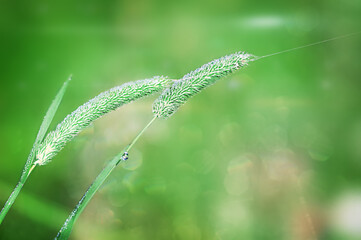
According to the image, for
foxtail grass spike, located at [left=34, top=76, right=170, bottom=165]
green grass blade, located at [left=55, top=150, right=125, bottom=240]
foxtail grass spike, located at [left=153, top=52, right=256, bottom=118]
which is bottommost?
green grass blade, located at [left=55, top=150, right=125, bottom=240]

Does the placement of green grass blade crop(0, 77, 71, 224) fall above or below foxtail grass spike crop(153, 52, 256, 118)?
below

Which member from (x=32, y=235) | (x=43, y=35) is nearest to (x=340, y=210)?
(x=32, y=235)

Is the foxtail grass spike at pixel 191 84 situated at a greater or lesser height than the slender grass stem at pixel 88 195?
greater

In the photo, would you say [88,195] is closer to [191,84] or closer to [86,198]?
[86,198]

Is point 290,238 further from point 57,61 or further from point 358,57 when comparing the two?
point 57,61

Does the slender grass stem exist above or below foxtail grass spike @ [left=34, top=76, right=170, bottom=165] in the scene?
below
